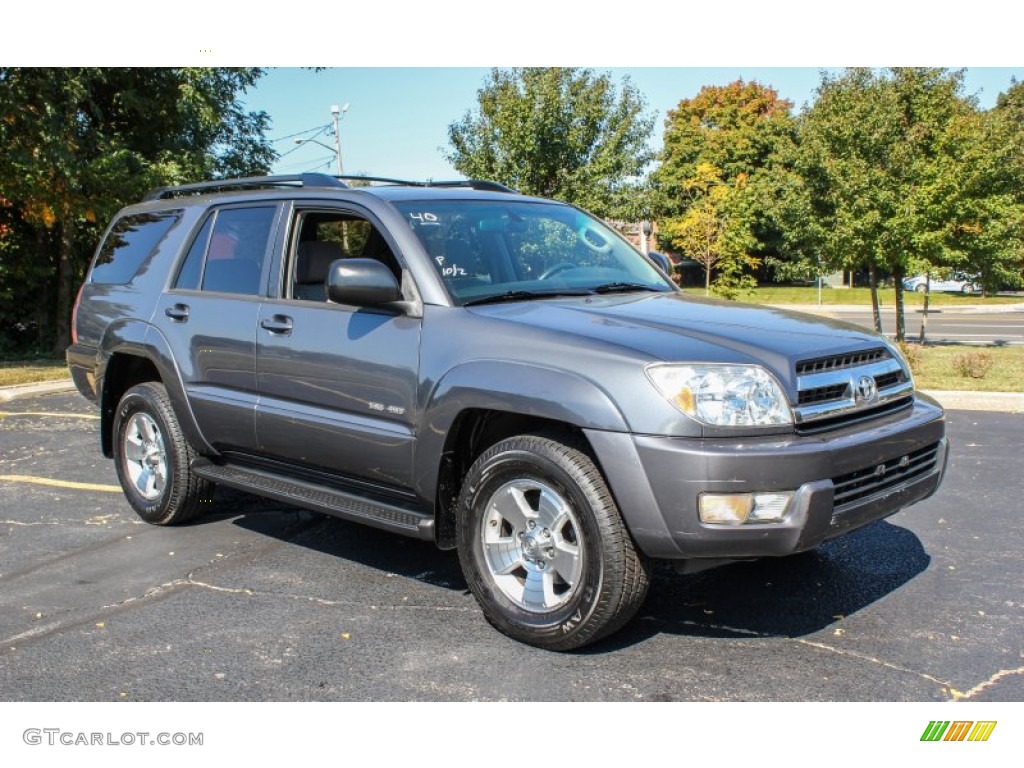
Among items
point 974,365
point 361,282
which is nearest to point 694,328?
point 361,282

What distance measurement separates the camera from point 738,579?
481cm

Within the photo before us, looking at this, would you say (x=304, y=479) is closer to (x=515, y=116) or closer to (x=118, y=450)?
(x=118, y=450)

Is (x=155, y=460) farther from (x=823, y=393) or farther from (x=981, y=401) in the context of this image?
(x=981, y=401)

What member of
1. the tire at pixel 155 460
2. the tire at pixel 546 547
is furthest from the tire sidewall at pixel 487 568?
the tire at pixel 155 460

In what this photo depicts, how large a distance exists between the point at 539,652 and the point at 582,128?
14.6 meters

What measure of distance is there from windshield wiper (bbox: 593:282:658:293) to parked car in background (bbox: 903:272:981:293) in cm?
1646

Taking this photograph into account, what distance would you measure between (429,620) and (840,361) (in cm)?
Result: 207

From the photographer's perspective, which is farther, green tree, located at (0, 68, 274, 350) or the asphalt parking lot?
green tree, located at (0, 68, 274, 350)

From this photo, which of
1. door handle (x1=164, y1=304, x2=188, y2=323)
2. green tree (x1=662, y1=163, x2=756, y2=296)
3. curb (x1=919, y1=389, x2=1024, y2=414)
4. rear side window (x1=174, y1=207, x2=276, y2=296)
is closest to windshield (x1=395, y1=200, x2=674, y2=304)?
rear side window (x1=174, y1=207, x2=276, y2=296)

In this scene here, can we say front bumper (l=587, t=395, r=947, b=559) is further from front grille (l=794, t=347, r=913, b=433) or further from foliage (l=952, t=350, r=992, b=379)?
foliage (l=952, t=350, r=992, b=379)

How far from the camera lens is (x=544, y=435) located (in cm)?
393

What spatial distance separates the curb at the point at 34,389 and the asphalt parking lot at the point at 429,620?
22.5 ft

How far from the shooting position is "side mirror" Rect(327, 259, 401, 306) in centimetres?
426

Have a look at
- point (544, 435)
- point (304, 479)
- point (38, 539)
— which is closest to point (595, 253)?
point (544, 435)
